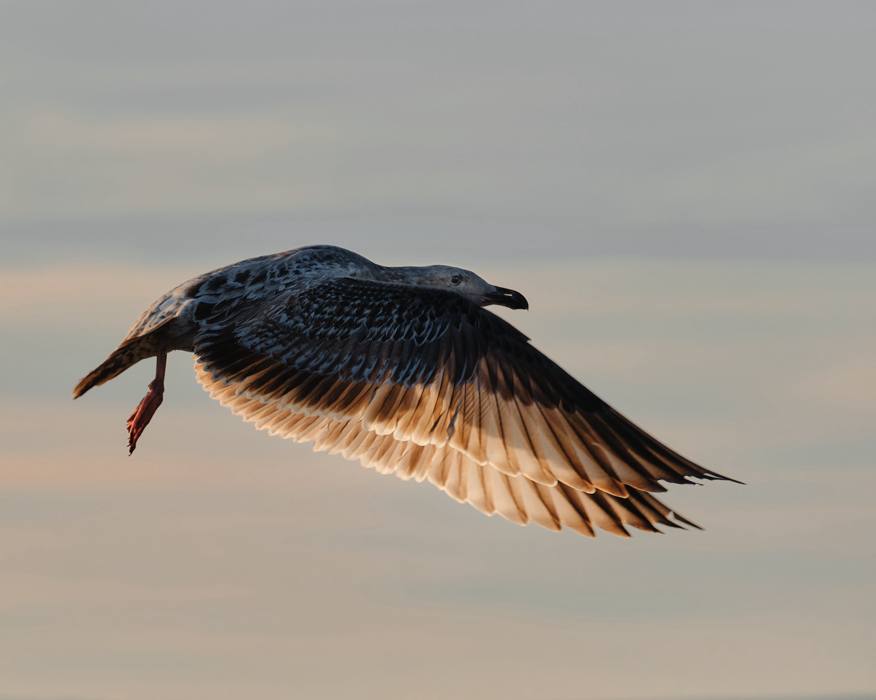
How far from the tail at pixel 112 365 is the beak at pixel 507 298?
4785mm

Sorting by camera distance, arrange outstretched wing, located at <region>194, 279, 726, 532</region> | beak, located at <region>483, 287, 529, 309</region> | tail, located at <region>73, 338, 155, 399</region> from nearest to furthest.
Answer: outstretched wing, located at <region>194, 279, 726, 532</region>, tail, located at <region>73, 338, 155, 399</region>, beak, located at <region>483, 287, 529, 309</region>

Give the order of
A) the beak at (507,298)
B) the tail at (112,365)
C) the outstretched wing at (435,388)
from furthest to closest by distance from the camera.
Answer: the beak at (507,298) < the tail at (112,365) < the outstretched wing at (435,388)

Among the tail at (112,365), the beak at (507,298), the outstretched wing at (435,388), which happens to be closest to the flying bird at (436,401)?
the outstretched wing at (435,388)

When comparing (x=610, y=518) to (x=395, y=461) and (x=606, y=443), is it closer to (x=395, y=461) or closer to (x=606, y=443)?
(x=606, y=443)

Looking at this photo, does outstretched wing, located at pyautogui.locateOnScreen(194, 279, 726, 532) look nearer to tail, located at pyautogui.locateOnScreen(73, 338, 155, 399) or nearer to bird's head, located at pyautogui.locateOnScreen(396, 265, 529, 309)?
tail, located at pyautogui.locateOnScreen(73, 338, 155, 399)

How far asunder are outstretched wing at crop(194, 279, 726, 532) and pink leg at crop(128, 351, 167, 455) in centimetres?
151

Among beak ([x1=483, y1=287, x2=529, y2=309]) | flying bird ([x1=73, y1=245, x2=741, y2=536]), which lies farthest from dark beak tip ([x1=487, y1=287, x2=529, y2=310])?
flying bird ([x1=73, y1=245, x2=741, y2=536])

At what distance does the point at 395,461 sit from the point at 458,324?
1.80 m

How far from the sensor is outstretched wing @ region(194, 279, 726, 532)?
68.3 ft

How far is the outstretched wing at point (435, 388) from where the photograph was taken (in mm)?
20828

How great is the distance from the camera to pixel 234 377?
2197 centimetres

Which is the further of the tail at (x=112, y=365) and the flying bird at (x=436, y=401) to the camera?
the tail at (x=112, y=365)

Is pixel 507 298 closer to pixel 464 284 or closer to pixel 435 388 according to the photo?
pixel 464 284

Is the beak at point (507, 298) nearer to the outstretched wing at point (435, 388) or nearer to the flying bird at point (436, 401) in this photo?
the flying bird at point (436, 401)
